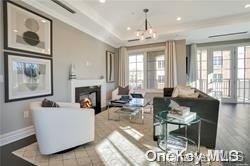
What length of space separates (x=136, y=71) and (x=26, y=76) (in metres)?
5.02

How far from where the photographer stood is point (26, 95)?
3.23 meters

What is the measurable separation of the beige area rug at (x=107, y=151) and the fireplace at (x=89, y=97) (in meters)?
1.63

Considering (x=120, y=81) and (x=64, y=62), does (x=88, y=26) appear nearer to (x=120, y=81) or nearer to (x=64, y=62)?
(x=64, y=62)

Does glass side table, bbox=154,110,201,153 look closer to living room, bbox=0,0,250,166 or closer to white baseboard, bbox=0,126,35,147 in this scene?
living room, bbox=0,0,250,166

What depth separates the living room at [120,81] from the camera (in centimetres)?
238

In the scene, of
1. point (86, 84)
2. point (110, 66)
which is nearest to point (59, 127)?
point (86, 84)

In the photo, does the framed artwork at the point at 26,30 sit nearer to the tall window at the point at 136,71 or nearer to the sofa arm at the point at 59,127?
the sofa arm at the point at 59,127

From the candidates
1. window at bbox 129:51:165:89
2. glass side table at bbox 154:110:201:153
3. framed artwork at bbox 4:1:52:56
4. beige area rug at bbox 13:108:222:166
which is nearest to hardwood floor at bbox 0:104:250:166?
beige area rug at bbox 13:108:222:166

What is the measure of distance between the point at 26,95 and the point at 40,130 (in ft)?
4.46

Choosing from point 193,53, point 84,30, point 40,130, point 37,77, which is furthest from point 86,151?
point 193,53

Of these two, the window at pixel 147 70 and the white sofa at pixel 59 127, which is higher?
the window at pixel 147 70

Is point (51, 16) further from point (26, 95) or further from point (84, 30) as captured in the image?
point (26, 95)

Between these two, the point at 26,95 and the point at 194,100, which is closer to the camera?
the point at 194,100

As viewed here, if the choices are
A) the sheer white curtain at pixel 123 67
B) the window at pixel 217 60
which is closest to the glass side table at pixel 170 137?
the sheer white curtain at pixel 123 67
